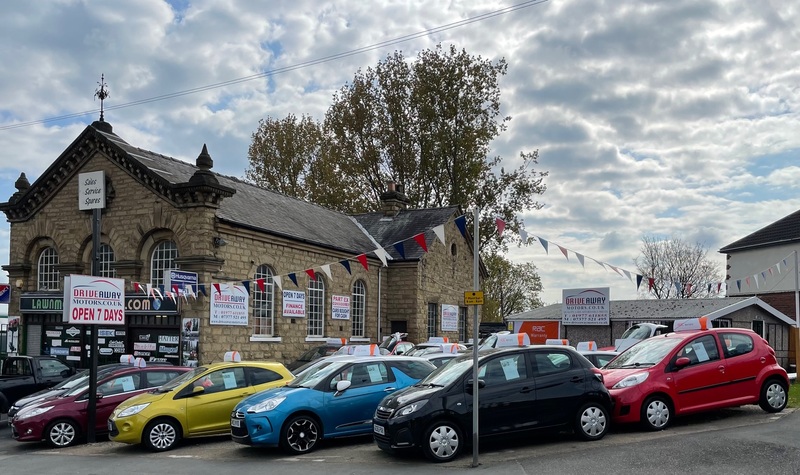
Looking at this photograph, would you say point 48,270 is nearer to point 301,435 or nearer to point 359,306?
point 359,306

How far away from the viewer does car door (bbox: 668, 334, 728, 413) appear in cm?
1195

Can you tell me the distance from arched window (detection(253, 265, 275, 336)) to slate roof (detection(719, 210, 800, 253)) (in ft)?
86.5

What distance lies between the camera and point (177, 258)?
75.4 ft

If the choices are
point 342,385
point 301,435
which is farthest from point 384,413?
point 301,435

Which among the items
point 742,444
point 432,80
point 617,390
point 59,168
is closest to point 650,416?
point 617,390

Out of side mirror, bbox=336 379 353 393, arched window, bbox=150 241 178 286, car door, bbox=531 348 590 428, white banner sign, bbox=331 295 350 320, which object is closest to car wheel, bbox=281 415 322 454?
side mirror, bbox=336 379 353 393

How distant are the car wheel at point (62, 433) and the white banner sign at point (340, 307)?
1494cm

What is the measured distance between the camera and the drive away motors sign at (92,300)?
14.6 metres

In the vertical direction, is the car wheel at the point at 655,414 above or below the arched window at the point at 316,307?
below

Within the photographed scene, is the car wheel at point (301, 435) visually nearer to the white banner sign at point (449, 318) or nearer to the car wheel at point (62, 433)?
the car wheel at point (62, 433)

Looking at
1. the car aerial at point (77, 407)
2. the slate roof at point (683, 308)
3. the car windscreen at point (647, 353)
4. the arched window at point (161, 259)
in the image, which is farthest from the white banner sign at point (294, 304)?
the car windscreen at point (647, 353)

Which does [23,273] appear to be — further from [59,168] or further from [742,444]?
[742,444]

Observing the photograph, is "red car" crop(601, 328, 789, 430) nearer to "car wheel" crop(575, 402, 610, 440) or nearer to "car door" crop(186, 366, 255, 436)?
"car wheel" crop(575, 402, 610, 440)

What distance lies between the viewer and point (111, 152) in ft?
81.5
